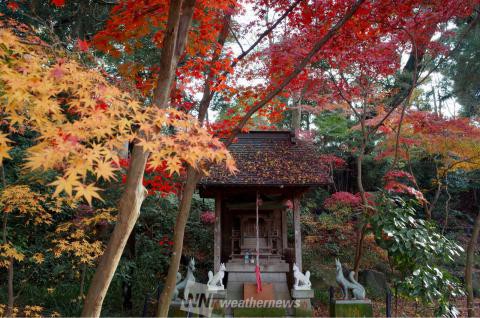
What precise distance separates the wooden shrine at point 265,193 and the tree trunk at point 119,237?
12.3 ft

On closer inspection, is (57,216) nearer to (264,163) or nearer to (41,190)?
(41,190)

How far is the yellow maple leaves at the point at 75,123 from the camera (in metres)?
2.29

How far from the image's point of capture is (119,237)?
3242 mm

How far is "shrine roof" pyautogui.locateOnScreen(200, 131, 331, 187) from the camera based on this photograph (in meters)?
7.17

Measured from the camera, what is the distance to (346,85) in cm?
839

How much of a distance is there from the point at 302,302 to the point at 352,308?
1.00 m

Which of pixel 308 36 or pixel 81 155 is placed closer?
pixel 81 155

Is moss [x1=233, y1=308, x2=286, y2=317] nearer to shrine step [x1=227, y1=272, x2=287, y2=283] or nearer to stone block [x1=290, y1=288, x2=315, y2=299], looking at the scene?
stone block [x1=290, y1=288, x2=315, y2=299]

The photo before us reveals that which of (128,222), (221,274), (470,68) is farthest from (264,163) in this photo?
(470,68)

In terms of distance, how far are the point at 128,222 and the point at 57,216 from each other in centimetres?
653

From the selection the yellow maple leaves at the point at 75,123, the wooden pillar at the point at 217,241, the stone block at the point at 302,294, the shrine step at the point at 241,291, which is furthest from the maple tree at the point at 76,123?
the shrine step at the point at 241,291

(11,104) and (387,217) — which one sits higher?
(11,104)

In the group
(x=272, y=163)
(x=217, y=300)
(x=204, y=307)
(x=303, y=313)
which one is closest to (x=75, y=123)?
(x=204, y=307)

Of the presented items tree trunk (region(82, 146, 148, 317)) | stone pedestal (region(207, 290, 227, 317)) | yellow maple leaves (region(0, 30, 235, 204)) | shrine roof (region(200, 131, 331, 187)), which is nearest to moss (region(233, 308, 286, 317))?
stone pedestal (region(207, 290, 227, 317))
